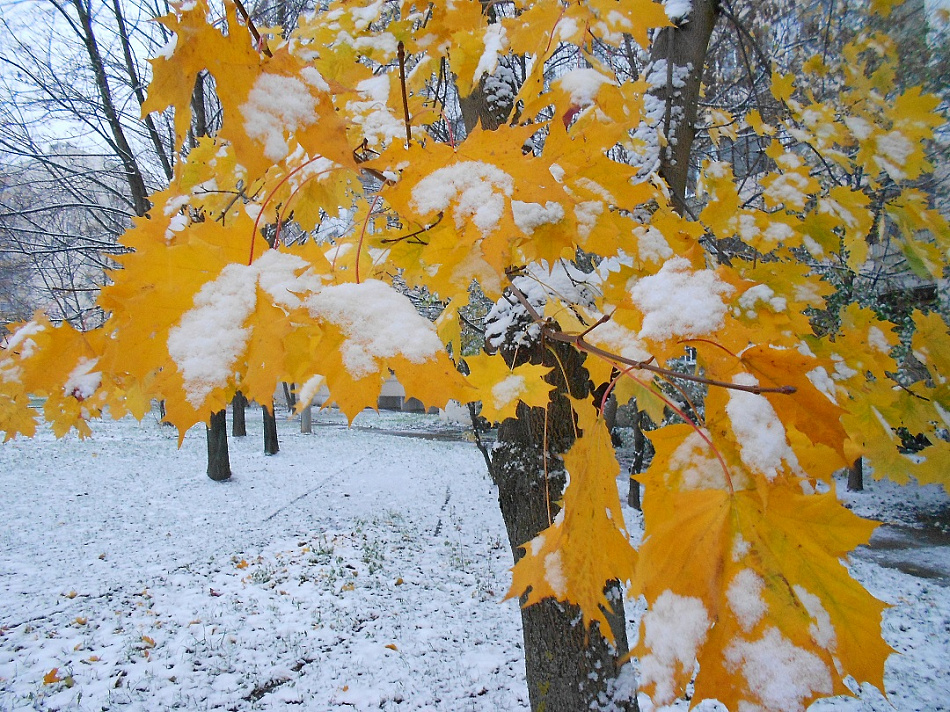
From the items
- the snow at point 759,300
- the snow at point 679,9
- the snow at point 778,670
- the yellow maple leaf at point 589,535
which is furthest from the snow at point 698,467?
the snow at point 679,9

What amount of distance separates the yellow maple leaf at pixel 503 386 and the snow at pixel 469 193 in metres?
0.49

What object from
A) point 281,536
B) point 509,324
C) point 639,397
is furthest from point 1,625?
point 639,397

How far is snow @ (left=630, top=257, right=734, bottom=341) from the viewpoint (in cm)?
77

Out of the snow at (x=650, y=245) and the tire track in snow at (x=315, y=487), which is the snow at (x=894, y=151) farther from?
the tire track in snow at (x=315, y=487)

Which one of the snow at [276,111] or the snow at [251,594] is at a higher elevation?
the snow at [276,111]

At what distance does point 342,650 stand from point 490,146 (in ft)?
13.4

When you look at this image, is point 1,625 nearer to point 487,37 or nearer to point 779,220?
point 487,37

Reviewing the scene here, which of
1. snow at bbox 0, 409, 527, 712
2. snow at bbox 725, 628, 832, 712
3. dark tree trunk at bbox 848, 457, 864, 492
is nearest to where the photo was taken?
snow at bbox 725, 628, 832, 712

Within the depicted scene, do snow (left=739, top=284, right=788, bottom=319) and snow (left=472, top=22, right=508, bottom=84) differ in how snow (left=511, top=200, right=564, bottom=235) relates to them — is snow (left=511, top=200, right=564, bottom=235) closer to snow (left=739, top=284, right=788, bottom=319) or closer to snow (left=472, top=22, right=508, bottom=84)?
snow (left=472, top=22, right=508, bottom=84)

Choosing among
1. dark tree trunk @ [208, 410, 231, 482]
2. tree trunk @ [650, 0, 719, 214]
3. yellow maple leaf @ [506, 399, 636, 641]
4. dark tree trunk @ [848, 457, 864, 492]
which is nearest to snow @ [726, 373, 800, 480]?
yellow maple leaf @ [506, 399, 636, 641]

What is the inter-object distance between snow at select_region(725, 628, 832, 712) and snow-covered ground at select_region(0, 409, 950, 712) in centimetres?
38

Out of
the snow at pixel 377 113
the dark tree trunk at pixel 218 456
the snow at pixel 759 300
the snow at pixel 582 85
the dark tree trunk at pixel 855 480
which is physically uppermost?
the snow at pixel 377 113

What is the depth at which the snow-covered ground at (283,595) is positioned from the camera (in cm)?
332

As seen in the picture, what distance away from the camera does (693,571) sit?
2.22 ft
